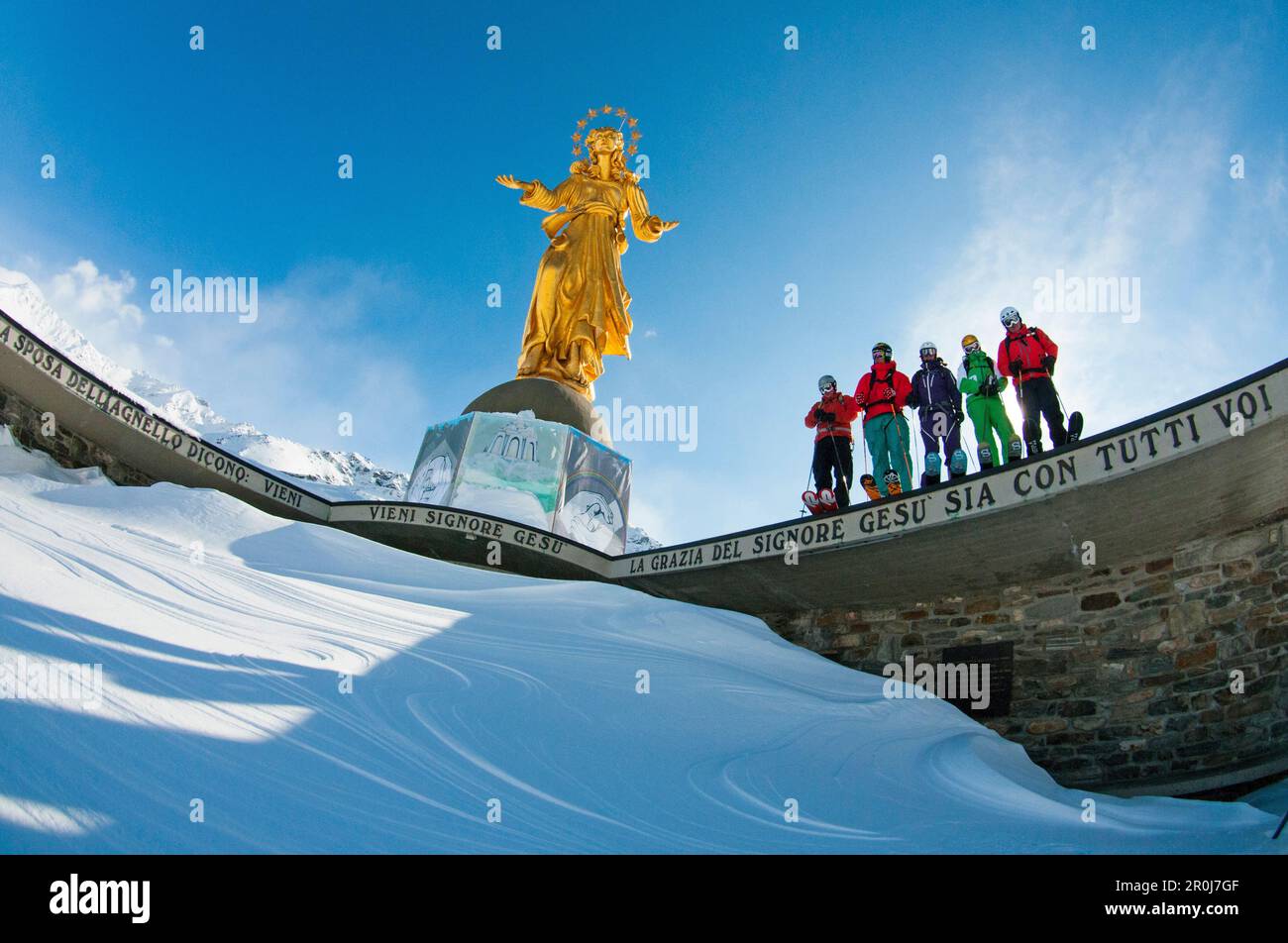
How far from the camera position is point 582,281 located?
15.9m

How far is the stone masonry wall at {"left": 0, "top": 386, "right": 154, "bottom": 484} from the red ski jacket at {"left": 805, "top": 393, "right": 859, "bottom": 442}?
8157 millimetres

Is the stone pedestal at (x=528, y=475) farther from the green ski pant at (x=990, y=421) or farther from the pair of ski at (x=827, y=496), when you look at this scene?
the green ski pant at (x=990, y=421)

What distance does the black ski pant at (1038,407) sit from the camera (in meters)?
7.14

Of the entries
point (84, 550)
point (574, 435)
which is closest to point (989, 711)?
point (84, 550)

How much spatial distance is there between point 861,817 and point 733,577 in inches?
177

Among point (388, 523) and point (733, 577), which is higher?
point (388, 523)

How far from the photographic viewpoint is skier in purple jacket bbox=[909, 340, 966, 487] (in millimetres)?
7625

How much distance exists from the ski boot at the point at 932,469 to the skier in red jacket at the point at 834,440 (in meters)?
1.19

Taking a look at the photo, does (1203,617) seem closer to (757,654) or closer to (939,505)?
(939,505)

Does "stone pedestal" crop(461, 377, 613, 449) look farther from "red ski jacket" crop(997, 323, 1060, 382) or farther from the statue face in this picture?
"red ski jacket" crop(997, 323, 1060, 382)

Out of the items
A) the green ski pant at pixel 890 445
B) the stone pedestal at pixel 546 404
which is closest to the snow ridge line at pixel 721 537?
the green ski pant at pixel 890 445

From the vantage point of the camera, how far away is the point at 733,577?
8352 millimetres

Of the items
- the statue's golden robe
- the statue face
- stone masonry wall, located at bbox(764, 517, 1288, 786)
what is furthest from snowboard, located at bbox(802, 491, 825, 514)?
the statue face
